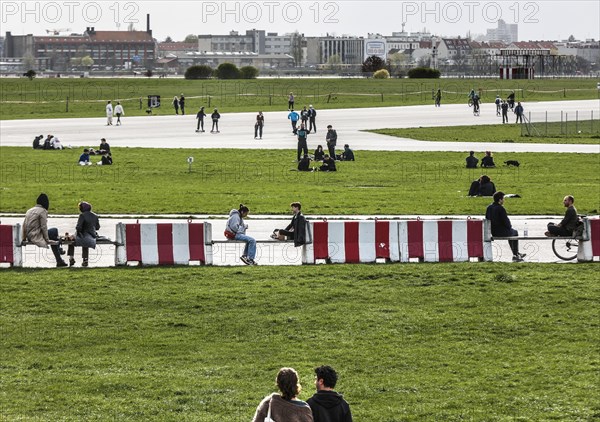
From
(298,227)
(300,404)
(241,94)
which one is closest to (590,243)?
(298,227)

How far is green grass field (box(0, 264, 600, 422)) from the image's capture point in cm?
1581

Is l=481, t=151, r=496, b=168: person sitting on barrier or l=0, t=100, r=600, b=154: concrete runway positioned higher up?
l=0, t=100, r=600, b=154: concrete runway

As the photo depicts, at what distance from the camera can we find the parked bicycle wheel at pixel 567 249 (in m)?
25.8

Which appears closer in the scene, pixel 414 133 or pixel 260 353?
pixel 260 353

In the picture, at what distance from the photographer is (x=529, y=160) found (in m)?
50.0

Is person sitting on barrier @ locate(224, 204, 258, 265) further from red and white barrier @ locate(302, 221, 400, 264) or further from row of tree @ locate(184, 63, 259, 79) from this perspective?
row of tree @ locate(184, 63, 259, 79)

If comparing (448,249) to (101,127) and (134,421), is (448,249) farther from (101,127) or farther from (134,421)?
(101,127)

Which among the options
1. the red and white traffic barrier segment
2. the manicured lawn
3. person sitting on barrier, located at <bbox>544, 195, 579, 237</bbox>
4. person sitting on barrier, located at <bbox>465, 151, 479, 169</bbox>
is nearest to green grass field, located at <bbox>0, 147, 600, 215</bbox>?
person sitting on barrier, located at <bbox>465, 151, 479, 169</bbox>

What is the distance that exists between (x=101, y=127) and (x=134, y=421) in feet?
189

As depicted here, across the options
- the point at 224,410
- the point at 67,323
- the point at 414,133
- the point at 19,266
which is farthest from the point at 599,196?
the point at 414,133

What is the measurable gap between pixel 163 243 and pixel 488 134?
44456mm

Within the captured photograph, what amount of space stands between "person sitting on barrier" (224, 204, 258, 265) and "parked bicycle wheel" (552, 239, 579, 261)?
639 cm

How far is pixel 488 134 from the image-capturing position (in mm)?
67188

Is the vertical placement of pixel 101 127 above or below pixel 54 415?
above
